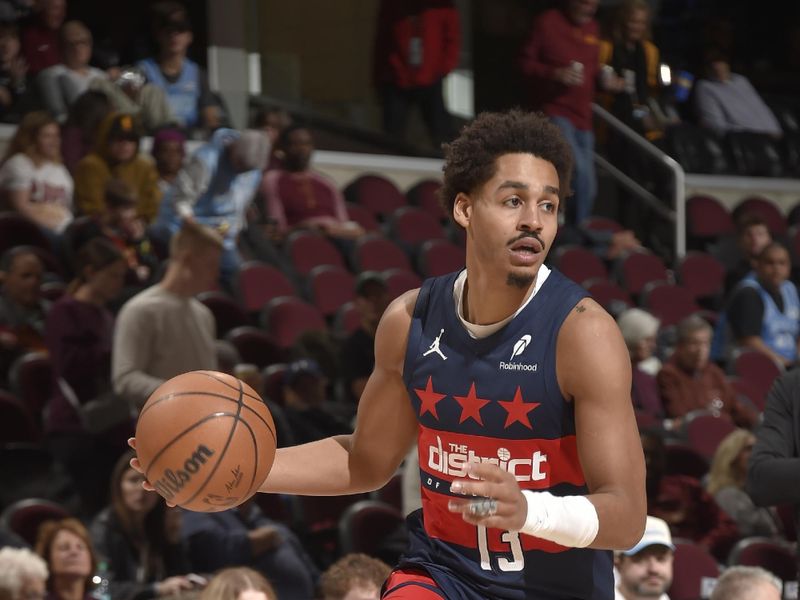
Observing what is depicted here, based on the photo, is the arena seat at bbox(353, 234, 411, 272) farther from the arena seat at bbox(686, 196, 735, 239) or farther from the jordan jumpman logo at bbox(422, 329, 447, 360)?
the jordan jumpman logo at bbox(422, 329, 447, 360)

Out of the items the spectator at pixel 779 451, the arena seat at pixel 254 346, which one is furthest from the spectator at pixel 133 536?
the spectator at pixel 779 451

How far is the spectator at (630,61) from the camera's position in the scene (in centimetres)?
1016

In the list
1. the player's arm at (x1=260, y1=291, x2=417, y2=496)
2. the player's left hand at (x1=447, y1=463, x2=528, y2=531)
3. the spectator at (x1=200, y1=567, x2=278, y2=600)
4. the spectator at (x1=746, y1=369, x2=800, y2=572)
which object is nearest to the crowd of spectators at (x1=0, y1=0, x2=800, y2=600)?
the spectator at (x1=200, y1=567, x2=278, y2=600)

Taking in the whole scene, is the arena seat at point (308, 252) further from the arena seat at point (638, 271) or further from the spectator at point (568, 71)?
the arena seat at point (638, 271)

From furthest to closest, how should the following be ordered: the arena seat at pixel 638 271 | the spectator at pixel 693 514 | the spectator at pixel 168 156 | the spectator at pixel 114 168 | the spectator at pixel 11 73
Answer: the arena seat at pixel 638 271 → the spectator at pixel 11 73 → the spectator at pixel 168 156 → the spectator at pixel 114 168 → the spectator at pixel 693 514

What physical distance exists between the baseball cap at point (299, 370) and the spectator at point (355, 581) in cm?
196

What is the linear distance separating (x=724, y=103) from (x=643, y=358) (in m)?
4.14

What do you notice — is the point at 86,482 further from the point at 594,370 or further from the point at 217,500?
the point at 594,370

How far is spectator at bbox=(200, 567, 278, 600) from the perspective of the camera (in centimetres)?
427

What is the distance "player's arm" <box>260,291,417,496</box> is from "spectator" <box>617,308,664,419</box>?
4587 mm

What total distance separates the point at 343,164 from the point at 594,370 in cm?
823

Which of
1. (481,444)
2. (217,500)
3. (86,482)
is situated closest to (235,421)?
(217,500)

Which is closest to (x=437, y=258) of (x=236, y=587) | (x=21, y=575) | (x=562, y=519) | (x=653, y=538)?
(x=653, y=538)

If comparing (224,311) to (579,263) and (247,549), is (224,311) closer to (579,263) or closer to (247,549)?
(247,549)
